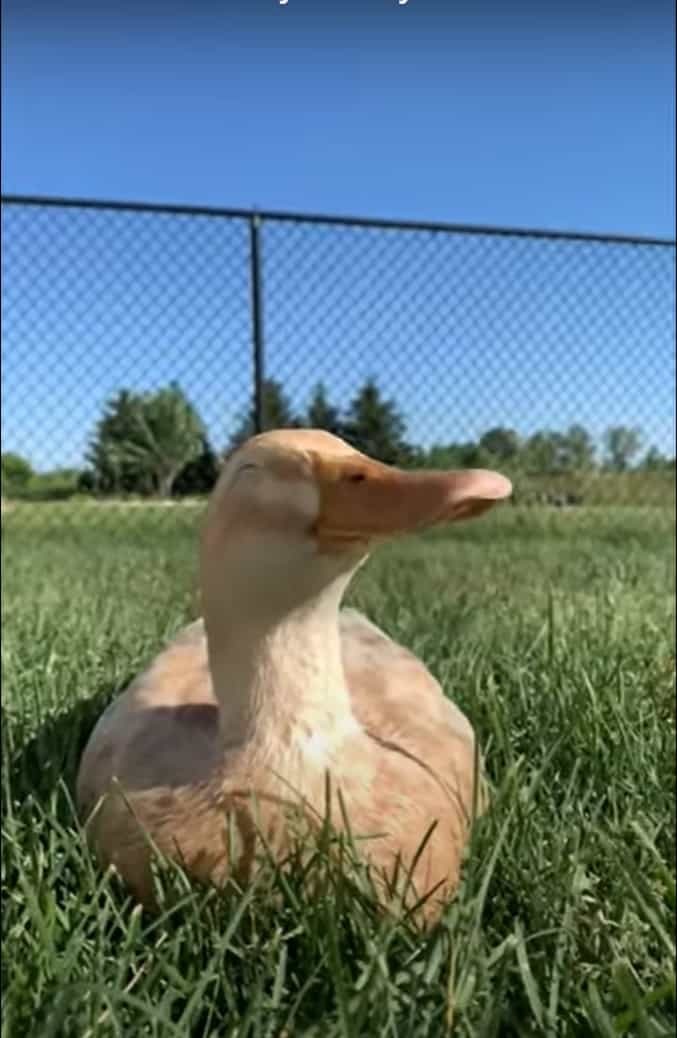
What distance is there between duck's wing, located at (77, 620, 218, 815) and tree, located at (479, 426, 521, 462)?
3.00 metres

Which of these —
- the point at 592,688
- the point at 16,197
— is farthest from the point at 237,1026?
the point at 16,197

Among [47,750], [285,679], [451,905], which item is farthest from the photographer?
[47,750]

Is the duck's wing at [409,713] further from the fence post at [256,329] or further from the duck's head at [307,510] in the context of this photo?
the fence post at [256,329]

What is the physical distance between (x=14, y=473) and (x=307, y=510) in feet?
11.4

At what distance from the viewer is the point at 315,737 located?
933 millimetres

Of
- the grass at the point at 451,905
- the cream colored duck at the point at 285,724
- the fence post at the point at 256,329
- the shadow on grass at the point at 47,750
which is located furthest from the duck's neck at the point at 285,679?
the fence post at the point at 256,329

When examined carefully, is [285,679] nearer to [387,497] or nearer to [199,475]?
[387,497]

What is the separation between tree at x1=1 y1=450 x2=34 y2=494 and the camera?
4094 millimetres

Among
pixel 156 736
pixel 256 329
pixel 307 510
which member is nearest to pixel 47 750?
pixel 156 736

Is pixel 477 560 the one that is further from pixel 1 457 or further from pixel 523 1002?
pixel 523 1002

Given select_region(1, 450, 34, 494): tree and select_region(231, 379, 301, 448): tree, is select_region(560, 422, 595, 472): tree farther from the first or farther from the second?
select_region(1, 450, 34, 494): tree

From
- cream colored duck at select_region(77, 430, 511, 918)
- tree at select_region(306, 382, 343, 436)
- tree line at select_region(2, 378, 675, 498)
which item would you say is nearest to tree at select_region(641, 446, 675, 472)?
tree line at select_region(2, 378, 675, 498)

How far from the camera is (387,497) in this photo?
0.85 metres

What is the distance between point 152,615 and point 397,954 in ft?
4.30
